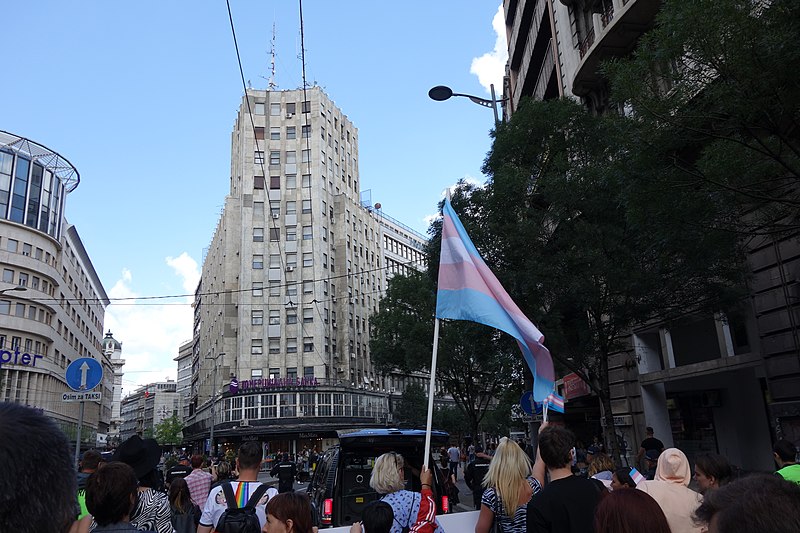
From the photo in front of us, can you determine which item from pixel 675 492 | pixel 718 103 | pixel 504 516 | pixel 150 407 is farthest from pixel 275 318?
pixel 150 407

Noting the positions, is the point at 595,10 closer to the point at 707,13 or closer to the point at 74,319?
the point at 707,13

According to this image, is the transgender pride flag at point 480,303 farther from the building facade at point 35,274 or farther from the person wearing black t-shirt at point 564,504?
the building facade at point 35,274

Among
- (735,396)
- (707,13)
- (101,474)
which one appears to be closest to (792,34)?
(707,13)

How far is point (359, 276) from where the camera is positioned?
2800 inches

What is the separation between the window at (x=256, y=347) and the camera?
2384 inches

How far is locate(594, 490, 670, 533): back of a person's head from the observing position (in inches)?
93.7

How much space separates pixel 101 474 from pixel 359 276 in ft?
222

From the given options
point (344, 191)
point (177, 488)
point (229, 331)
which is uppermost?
point (344, 191)

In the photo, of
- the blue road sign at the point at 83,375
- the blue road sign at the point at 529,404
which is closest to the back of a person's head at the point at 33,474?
the blue road sign at the point at 83,375

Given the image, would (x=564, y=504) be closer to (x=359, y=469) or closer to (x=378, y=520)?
(x=378, y=520)

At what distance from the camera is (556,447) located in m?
3.90

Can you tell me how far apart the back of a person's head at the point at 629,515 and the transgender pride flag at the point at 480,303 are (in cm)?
291

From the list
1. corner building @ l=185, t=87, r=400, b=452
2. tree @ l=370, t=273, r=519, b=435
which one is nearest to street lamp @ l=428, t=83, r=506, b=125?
tree @ l=370, t=273, r=519, b=435

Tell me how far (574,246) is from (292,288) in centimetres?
5180
